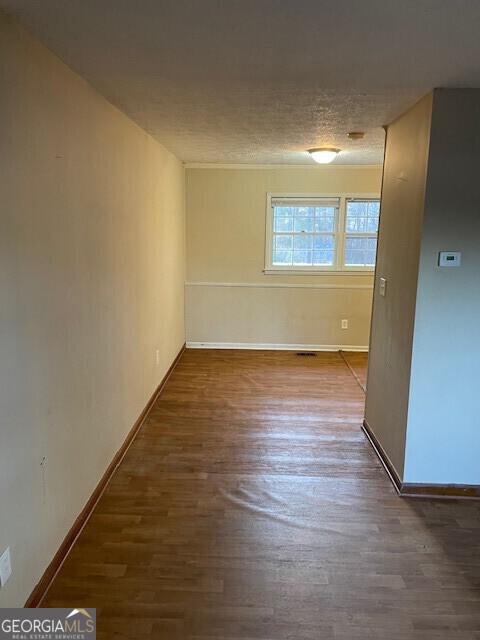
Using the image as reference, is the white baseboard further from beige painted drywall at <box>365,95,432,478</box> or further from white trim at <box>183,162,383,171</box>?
beige painted drywall at <box>365,95,432,478</box>

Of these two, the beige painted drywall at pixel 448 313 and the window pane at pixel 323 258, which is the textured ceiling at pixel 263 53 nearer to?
the beige painted drywall at pixel 448 313

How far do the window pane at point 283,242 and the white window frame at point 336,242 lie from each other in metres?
0.08

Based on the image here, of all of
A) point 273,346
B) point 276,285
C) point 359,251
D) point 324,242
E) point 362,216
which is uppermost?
point 362,216

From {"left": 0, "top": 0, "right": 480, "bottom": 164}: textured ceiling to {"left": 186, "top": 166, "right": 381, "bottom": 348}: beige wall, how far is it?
101 inches

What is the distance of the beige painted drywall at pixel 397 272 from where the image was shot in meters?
2.64

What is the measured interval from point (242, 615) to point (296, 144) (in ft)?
11.7

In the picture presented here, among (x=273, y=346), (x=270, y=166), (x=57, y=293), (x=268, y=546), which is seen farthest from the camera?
(x=273, y=346)

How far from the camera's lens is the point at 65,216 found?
2.15m

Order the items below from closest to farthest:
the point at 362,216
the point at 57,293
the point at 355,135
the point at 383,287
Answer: the point at 57,293
the point at 383,287
the point at 355,135
the point at 362,216

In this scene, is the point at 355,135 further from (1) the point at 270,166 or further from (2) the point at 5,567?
(2) the point at 5,567

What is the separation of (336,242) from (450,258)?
340 cm

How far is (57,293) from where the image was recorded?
81.7 inches

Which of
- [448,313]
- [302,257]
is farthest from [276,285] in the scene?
[448,313]

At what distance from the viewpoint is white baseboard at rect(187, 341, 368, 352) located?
20.0ft
